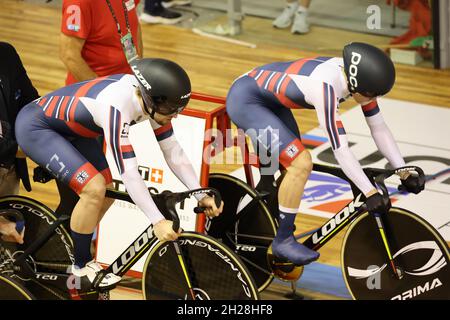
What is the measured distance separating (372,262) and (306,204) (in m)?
1.97

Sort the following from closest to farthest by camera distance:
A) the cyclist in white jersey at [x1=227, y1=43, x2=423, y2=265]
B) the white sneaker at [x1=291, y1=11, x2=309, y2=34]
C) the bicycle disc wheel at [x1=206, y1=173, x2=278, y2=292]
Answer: the cyclist in white jersey at [x1=227, y1=43, x2=423, y2=265], the bicycle disc wheel at [x1=206, y1=173, x2=278, y2=292], the white sneaker at [x1=291, y1=11, x2=309, y2=34]

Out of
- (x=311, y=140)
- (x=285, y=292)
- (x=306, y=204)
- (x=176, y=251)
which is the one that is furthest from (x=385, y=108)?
(x=176, y=251)

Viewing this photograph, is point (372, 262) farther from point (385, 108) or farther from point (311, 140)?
point (385, 108)

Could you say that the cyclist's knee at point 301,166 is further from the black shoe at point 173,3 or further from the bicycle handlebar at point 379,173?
the black shoe at point 173,3

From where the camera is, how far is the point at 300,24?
492 inches

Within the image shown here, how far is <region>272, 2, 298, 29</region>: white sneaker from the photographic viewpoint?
1269 centimetres

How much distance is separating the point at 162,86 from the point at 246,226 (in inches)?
61.3

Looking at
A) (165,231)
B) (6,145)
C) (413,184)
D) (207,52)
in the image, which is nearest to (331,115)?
(413,184)

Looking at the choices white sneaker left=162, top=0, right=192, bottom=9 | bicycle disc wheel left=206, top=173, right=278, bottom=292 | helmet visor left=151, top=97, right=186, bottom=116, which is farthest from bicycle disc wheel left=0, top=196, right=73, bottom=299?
white sneaker left=162, top=0, right=192, bottom=9

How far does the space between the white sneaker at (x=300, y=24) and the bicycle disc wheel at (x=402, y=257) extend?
6106 mm

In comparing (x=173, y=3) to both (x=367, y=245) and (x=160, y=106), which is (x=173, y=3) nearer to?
(x=367, y=245)

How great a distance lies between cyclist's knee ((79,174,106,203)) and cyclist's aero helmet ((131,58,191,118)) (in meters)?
0.49

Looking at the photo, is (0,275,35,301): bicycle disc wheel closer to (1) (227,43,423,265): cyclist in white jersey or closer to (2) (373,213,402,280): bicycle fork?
(1) (227,43,423,265): cyclist in white jersey

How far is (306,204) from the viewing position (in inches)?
335
